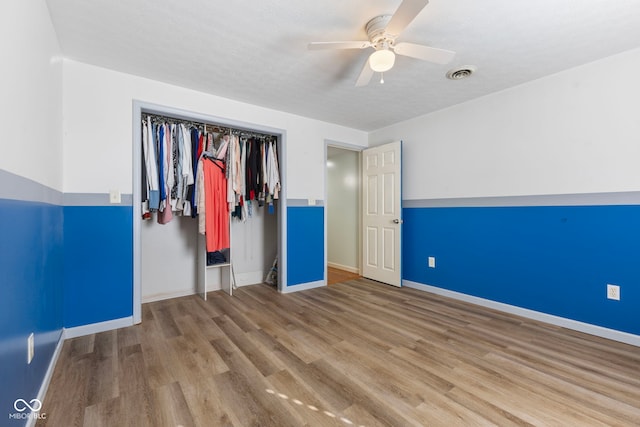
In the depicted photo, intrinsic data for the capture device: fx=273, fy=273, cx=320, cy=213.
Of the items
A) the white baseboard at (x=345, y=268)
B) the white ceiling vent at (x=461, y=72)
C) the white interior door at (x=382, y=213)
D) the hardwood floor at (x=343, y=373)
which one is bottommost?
the hardwood floor at (x=343, y=373)

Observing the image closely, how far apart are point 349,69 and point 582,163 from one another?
7.13 ft

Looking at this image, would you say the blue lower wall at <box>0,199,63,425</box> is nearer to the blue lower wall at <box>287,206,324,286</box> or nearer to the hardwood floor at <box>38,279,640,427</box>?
the hardwood floor at <box>38,279,640,427</box>

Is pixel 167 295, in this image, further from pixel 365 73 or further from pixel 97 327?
pixel 365 73

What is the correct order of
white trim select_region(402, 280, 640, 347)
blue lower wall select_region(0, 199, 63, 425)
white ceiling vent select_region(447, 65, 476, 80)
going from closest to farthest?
1. blue lower wall select_region(0, 199, 63, 425)
2. white trim select_region(402, 280, 640, 347)
3. white ceiling vent select_region(447, 65, 476, 80)

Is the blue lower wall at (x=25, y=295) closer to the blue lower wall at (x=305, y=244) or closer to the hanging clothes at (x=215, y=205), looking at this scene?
the hanging clothes at (x=215, y=205)

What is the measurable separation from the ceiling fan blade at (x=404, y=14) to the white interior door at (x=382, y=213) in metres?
2.16

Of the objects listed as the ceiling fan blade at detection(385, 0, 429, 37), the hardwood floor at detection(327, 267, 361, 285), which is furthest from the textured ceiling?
the hardwood floor at detection(327, 267, 361, 285)

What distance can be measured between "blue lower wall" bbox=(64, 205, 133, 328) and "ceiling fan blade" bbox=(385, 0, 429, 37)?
2536 mm

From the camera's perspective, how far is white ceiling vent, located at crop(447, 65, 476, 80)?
238cm

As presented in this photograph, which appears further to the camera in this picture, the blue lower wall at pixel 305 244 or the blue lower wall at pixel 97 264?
the blue lower wall at pixel 305 244

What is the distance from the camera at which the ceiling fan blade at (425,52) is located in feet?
5.78

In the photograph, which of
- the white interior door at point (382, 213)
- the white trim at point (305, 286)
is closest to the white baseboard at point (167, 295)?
the white trim at point (305, 286)

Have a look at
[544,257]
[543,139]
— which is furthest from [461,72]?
[544,257]

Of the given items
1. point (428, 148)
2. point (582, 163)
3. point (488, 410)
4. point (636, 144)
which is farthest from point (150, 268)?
point (636, 144)
